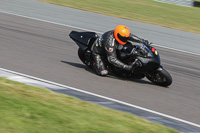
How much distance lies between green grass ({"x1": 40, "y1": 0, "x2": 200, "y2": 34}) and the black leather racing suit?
8.83 m

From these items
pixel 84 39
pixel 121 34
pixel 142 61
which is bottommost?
pixel 142 61

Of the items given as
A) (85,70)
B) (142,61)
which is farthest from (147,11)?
(142,61)

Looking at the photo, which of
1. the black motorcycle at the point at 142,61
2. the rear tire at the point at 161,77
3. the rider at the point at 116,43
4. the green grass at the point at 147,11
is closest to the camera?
the black motorcycle at the point at 142,61

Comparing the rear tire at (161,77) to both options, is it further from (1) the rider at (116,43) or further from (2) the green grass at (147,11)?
(2) the green grass at (147,11)

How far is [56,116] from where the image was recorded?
5.38 meters

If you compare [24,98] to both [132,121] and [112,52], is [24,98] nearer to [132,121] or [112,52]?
[132,121]

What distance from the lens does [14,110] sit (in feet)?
17.7

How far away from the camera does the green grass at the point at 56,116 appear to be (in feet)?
16.0

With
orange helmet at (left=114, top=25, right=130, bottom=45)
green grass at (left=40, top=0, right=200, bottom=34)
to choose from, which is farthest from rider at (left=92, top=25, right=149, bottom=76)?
green grass at (left=40, top=0, right=200, bottom=34)

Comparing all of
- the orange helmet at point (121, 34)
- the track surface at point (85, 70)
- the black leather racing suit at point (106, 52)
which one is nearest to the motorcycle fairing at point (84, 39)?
the black leather racing suit at point (106, 52)

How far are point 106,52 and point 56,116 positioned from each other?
3518 mm

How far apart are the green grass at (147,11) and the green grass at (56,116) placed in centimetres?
1160

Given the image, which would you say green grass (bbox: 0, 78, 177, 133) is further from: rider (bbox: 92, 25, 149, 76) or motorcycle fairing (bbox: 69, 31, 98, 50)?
motorcycle fairing (bbox: 69, 31, 98, 50)

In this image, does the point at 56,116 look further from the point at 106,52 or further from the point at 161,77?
the point at 161,77
